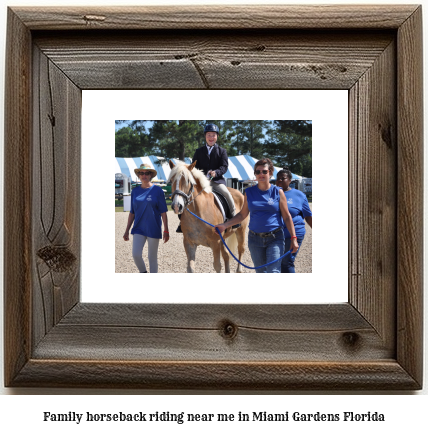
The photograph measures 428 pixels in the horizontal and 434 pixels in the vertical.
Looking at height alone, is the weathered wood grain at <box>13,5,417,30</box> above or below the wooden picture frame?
above

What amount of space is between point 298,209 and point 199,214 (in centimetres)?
18

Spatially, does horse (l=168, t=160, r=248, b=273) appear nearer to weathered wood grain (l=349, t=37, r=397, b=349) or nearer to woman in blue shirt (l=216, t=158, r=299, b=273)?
woman in blue shirt (l=216, t=158, r=299, b=273)

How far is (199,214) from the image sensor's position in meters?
0.90

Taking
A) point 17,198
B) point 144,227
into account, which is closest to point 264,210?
point 144,227

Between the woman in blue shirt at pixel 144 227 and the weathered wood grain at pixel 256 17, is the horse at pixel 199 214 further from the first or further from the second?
the weathered wood grain at pixel 256 17

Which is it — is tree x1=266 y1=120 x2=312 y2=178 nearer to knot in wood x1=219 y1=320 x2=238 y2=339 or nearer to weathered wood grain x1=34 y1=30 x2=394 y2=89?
weathered wood grain x1=34 y1=30 x2=394 y2=89

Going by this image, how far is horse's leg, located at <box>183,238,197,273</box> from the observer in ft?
2.90

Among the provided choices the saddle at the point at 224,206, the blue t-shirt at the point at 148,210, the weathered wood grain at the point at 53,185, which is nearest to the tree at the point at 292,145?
the saddle at the point at 224,206

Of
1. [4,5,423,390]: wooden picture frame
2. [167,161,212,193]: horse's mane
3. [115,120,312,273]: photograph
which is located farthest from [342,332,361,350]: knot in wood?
[167,161,212,193]: horse's mane

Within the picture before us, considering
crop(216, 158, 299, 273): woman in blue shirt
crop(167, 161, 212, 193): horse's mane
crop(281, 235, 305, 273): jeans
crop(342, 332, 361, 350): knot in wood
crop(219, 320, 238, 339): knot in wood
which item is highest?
crop(167, 161, 212, 193): horse's mane

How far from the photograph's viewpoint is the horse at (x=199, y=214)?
0.89 meters

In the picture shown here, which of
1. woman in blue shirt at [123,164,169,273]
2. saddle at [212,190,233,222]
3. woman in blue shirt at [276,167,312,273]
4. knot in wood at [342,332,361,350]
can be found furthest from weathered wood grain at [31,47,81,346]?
knot in wood at [342,332,361,350]

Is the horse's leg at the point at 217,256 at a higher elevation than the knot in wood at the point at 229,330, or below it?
higher

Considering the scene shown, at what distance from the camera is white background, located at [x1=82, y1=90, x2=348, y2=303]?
2.88 ft
